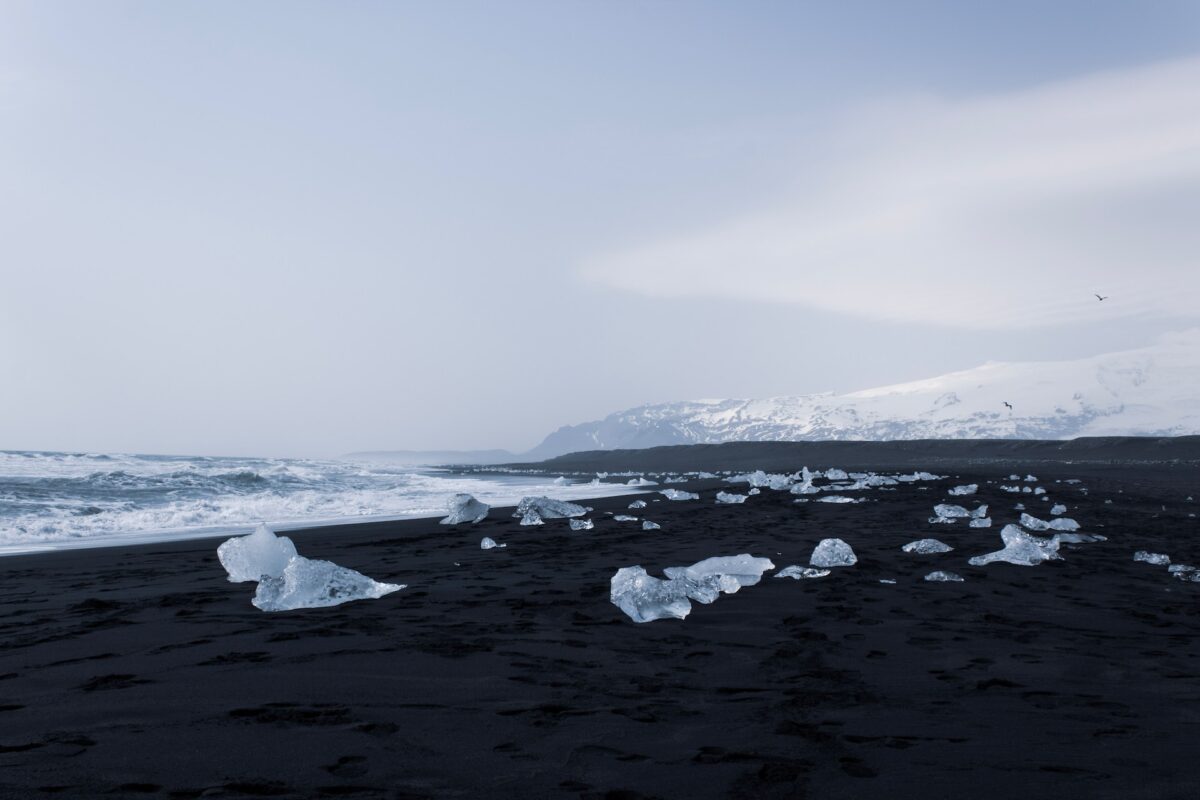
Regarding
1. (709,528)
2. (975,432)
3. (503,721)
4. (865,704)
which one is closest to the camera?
(503,721)

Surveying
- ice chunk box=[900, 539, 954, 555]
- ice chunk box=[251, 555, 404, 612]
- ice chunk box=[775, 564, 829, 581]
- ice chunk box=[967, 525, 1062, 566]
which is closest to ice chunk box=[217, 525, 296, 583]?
ice chunk box=[251, 555, 404, 612]

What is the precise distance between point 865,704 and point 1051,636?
188cm

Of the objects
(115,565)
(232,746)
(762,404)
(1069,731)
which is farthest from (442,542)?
(762,404)

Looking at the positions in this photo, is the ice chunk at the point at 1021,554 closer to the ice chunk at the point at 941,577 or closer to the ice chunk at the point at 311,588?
the ice chunk at the point at 941,577

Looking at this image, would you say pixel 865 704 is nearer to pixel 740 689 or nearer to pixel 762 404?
pixel 740 689

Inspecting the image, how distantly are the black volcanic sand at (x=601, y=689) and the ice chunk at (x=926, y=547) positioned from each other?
2.64 feet

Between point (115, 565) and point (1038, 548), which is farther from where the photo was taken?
point (115, 565)

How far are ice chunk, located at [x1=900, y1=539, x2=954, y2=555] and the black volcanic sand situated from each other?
80 centimetres

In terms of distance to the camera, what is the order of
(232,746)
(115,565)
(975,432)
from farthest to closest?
1. (975,432)
2. (115,565)
3. (232,746)

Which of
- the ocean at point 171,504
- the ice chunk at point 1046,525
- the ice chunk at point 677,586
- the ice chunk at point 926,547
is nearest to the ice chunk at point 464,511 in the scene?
the ocean at point 171,504

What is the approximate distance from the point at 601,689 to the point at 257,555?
3.75 metres

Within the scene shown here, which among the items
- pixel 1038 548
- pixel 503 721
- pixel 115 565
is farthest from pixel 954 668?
pixel 115 565

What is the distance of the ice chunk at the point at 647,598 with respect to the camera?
4828 millimetres

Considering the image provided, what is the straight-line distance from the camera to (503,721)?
296 cm
